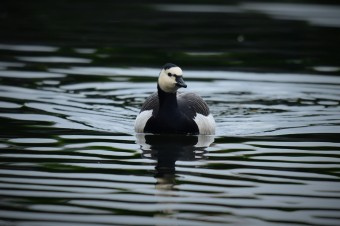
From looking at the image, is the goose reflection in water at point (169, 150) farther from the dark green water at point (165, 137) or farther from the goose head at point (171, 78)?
the goose head at point (171, 78)

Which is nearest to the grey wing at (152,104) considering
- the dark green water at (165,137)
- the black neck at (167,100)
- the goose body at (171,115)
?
the goose body at (171,115)

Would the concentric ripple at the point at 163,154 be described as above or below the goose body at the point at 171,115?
below

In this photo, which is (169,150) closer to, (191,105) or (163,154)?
(163,154)

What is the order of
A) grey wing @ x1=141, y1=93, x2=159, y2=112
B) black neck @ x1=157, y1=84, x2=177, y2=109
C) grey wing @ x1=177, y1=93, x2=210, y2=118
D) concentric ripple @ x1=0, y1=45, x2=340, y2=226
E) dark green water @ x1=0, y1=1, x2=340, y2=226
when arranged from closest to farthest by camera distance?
concentric ripple @ x1=0, y1=45, x2=340, y2=226
dark green water @ x1=0, y1=1, x2=340, y2=226
black neck @ x1=157, y1=84, x2=177, y2=109
grey wing @ x1=177, y1=93, x2=210, y2=118
grey wing @ x1=141, y1=93, x2=159, y2=112

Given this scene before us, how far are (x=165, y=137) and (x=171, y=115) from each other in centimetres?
38

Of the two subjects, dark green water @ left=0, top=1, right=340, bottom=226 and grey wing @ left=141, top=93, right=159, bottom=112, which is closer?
dark green water @ left=0, top=1, right=340, bottom=226

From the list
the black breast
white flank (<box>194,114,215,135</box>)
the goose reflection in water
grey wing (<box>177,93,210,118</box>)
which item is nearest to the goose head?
the black breast

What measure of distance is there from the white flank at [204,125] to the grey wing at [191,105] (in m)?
0.11

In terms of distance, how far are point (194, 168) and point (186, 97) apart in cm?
351

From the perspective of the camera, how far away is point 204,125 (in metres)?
13.5

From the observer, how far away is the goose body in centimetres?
1328

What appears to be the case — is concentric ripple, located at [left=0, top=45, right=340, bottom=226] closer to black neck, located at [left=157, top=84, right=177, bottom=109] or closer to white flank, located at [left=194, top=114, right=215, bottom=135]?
white flank, located at [left=194, top=114, right=215, bottom=135]

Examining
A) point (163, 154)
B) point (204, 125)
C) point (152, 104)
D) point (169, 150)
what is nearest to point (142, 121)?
point (152, 104)

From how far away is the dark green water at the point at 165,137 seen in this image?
9156mm
